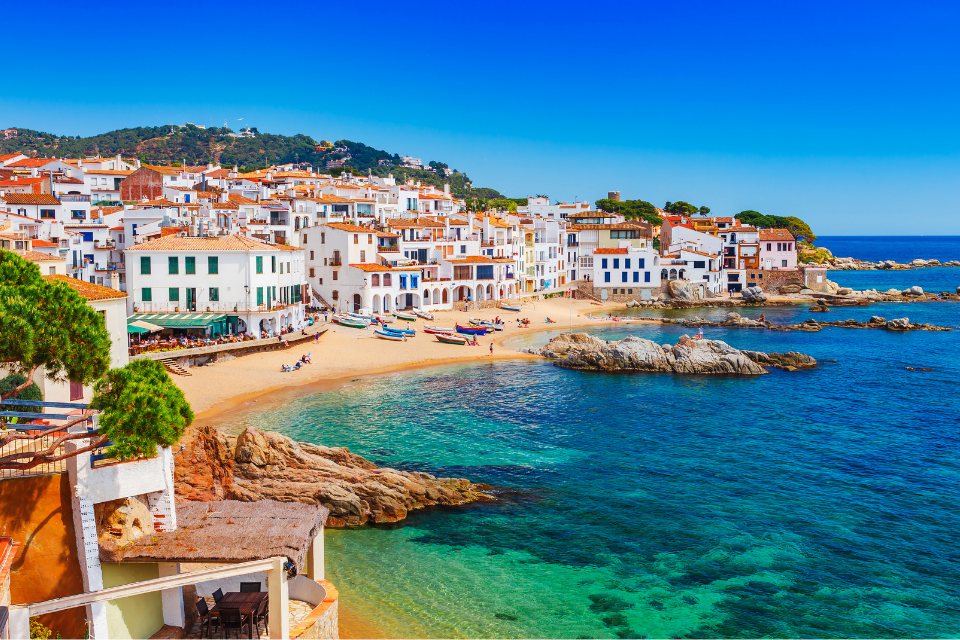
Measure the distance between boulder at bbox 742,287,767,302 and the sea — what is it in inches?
1972

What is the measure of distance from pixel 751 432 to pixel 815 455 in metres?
4.26

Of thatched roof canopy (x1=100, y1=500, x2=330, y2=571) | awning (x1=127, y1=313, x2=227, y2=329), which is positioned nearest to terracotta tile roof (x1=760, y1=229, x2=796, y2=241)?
awning (x1=127, y1=313, x2=227, y2=329)

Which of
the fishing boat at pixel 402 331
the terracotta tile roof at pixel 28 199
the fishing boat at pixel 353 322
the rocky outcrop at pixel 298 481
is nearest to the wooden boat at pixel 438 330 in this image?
the fishing boat at pixel 402 331

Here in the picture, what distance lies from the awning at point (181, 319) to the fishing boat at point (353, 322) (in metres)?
12.1

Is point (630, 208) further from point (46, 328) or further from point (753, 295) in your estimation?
point (46, 328)

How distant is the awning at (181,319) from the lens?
47750 mm

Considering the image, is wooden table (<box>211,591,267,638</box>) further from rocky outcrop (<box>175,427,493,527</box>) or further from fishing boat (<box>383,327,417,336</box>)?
fishing boat (<box>383,327,417,336</box>)

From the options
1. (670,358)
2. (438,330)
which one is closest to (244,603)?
(670,358)

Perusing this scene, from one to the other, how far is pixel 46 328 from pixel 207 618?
6614 millimetres

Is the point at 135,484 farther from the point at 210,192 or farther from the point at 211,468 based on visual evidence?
the point at 210,192

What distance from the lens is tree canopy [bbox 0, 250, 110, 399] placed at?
12875 millimetres

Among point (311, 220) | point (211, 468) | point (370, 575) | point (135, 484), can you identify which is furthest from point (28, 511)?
point (311, 220)

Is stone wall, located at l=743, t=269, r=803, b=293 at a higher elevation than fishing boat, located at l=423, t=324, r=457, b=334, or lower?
higher

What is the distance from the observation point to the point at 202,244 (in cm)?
5209
